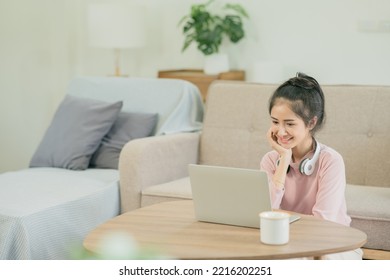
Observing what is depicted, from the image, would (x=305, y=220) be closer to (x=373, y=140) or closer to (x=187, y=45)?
(x=373, y=140)

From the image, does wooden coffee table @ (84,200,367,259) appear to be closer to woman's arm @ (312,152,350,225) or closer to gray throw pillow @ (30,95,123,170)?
woman's arm @ (312,152,350,225)

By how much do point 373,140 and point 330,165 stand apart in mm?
1059

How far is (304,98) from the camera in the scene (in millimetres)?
2344

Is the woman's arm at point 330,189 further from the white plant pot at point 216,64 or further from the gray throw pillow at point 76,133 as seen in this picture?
the white plant pot at point 216,64

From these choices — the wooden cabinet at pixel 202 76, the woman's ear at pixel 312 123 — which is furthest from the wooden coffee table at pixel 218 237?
the wooden cabinet at pixel 202 76

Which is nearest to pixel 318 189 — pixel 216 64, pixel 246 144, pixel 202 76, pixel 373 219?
pixel 373 219

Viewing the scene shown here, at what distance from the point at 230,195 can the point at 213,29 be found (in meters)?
2.96

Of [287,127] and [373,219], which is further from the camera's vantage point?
[373,219]

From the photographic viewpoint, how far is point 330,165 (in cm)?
230

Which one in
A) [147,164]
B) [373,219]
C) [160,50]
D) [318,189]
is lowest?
[373,219]

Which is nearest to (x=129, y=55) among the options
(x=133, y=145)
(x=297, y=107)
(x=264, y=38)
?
(x=264, y=38)

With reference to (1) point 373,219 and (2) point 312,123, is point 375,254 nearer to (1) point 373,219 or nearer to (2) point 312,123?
(1) point 373,219

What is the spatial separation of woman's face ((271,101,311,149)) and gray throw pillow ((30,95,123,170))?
58.4 inches

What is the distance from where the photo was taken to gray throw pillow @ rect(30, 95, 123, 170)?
362 cm
